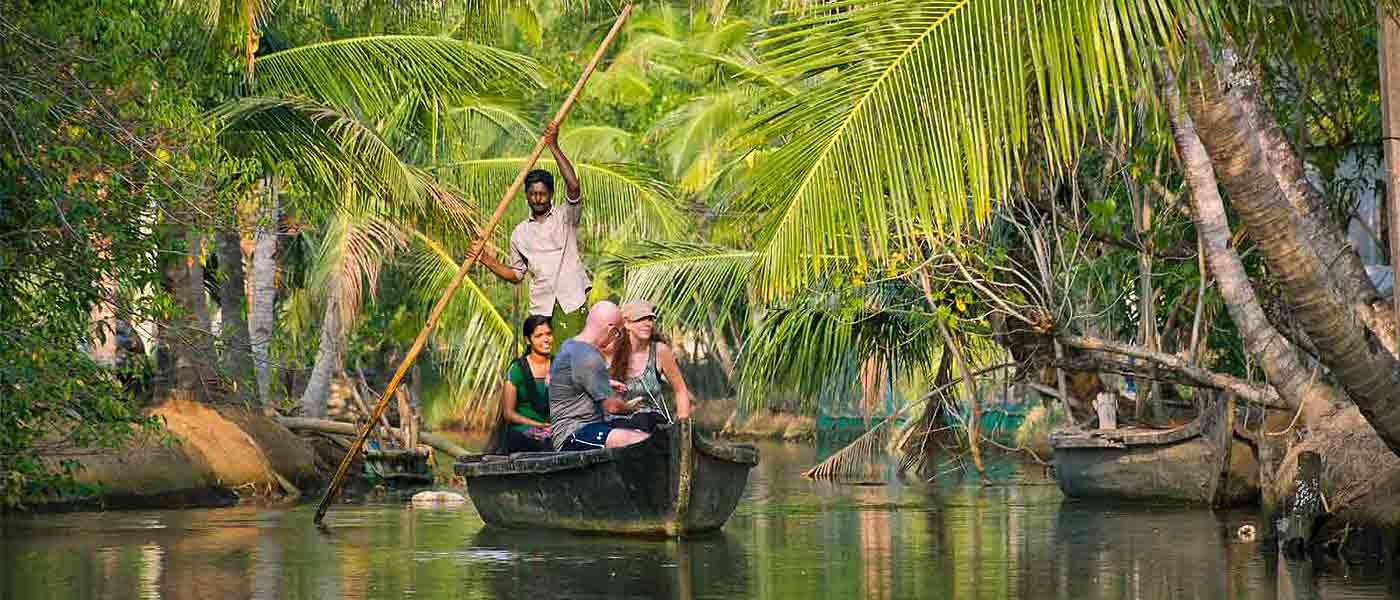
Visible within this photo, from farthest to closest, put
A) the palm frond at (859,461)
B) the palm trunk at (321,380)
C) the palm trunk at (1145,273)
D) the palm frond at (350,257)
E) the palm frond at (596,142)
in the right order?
the palm frond at (596,142) < the palm trunk at (321,380) < the palm frond at (350,257) < the palm frond at (859,461) < the palm trunk at (1145,273)

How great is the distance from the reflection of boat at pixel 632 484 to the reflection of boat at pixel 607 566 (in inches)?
4.9

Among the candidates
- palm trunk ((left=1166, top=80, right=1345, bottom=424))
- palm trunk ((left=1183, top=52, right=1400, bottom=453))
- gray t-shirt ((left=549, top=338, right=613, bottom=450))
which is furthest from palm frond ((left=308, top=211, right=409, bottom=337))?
palm trunk ((left=1183, top=52, right=1400, bottom=453))

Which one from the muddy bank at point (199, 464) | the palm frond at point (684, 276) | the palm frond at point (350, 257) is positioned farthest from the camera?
the palm frond at point (350, 257)

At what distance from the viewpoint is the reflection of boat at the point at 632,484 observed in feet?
41.3

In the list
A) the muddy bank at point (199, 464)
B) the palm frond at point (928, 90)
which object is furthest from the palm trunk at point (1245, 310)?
the muddy bank at point (199, 464)

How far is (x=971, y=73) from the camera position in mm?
8125

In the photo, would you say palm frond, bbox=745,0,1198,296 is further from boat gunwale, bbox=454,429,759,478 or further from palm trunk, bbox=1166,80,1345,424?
palm trunk, bbox=1166,80,1345,424

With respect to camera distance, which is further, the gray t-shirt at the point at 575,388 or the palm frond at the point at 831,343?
the palm frond at the point at 831,343

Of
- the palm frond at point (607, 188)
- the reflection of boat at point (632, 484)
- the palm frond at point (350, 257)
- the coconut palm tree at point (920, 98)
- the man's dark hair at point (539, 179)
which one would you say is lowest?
the reflection of boat at point (632, 484)

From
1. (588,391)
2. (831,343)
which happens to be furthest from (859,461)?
(588,391)

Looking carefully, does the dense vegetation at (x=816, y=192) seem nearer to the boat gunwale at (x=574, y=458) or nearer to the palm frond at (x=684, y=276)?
the palm frond at (x=684, y=276)

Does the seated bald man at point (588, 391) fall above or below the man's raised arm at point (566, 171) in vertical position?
below

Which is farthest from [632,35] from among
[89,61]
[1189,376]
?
[89,61]

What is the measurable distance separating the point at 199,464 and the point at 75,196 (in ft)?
23.1
